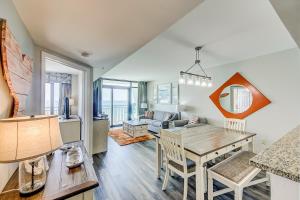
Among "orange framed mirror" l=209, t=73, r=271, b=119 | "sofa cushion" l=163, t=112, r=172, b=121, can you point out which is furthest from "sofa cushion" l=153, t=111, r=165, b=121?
"orange framed mirror" l=209, t=73, r=271, b=119

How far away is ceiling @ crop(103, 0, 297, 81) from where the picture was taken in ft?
5.08

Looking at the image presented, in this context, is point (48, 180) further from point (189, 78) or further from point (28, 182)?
point (189, 78)

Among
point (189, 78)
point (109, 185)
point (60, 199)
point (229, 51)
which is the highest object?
point (229, 51)

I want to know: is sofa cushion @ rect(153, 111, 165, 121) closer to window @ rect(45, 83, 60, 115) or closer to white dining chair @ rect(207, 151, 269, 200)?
window @ rect(45, 83, 60, 115)

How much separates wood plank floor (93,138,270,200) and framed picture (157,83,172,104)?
3028mm

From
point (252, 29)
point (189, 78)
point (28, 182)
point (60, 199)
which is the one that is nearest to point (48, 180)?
point (28, 182)

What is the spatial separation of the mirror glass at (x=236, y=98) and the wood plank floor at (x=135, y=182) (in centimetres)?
175

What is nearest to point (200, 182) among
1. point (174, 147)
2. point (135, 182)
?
point (174, 147)

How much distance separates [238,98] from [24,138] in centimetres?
404

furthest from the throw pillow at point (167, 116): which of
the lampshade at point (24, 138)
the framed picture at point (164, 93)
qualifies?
the lampshade at point (24, 138)

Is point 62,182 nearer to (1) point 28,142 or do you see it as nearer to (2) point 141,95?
(1) point 28,142

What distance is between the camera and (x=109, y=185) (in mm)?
2213

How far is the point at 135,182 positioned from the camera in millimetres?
2291

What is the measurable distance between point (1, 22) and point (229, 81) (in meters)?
4.09
